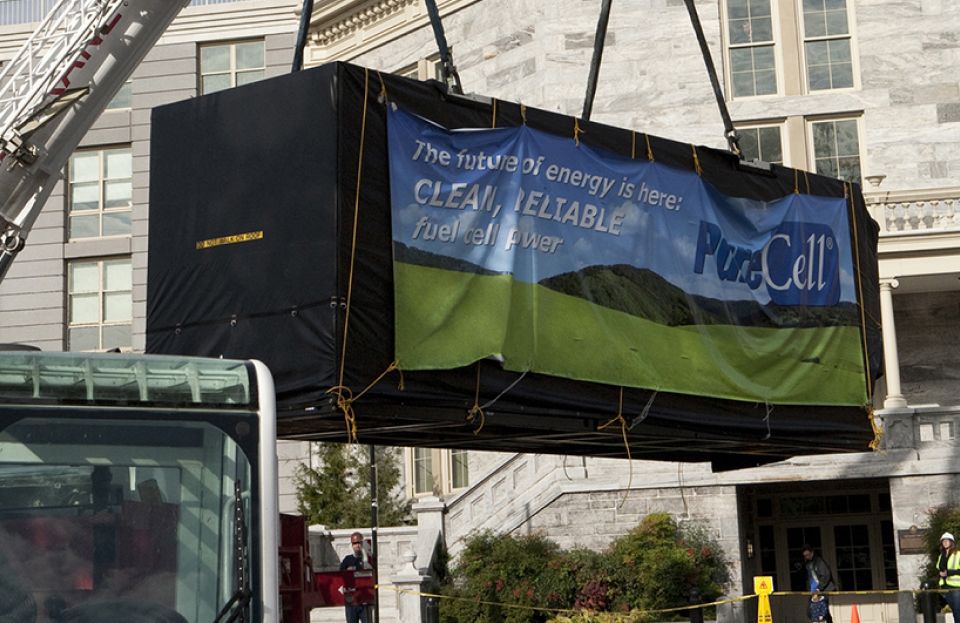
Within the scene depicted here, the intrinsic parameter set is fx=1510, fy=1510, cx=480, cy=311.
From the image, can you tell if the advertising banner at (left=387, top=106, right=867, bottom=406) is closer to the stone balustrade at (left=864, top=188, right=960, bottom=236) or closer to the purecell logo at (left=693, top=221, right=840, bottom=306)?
the purecell logo at (left=693, top=221, right=840, bottom=306)

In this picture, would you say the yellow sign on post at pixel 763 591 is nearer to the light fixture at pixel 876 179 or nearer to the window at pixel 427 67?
the light fixture at pixel 876 179

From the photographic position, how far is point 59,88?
17484 millimetres

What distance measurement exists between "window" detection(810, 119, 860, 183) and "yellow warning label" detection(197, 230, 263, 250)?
79.0 feet

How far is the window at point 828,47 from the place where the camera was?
111ft

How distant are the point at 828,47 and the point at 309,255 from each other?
992 inches

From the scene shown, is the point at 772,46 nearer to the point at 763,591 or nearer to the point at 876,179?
the point at 876,179

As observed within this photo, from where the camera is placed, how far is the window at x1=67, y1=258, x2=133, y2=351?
41812 mm

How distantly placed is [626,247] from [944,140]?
21.9 meters

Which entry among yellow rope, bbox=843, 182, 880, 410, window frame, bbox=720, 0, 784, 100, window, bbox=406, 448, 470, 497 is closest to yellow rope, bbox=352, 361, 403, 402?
yellow rope, bbox=843, 182, 880, 410

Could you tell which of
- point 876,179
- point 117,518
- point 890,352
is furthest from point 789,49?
point 117,518

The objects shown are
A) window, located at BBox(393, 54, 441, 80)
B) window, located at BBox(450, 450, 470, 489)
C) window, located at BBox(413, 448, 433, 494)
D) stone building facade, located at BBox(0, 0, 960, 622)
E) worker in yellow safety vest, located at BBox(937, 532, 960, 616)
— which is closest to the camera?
worker in yellow safety vest, located at BBox(937, 532, 960, 616)

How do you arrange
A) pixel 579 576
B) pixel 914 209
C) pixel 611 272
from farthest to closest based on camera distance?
pixel 914 209 → pixel 579 576 → pixel 611 272

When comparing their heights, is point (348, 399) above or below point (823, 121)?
below

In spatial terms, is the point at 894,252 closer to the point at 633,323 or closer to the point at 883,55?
the point at 883,55
